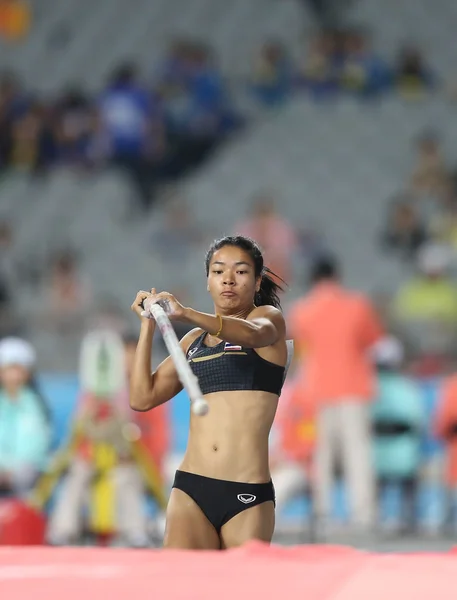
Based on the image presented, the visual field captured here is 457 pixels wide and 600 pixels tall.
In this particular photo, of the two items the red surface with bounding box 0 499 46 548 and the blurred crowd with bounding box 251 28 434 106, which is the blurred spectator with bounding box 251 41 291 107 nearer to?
the blurred crowd with bounding box 251 28 434 106

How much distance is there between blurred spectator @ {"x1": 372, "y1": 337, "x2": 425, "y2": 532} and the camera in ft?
28.7

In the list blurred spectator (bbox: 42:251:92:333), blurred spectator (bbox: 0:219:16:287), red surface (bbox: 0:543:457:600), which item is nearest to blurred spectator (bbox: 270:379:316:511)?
blurred spectator (bbox: 42:251:92:333)

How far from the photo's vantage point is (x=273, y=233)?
12.2 meters

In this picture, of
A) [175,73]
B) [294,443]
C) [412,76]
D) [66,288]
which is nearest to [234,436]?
[294,443]

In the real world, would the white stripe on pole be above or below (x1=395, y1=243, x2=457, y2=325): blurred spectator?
below

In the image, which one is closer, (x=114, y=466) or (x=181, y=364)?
(x=181, y=364)

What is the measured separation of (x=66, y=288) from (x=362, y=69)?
13.5 feet

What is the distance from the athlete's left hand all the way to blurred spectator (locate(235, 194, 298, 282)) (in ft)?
26.4

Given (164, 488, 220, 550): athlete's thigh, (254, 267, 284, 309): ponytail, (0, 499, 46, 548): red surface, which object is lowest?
(0, 499, 46, 548): red surface

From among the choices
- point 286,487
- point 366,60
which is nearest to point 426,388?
point 286,487

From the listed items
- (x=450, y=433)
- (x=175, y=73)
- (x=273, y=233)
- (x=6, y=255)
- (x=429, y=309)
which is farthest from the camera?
(x=175, y=73)

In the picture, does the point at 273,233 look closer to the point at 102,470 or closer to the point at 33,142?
the point at 33,142

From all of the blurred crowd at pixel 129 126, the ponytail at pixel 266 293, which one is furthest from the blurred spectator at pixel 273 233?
the ponytail at pixel 266 293

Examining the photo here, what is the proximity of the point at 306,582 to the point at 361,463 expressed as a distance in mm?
5770
